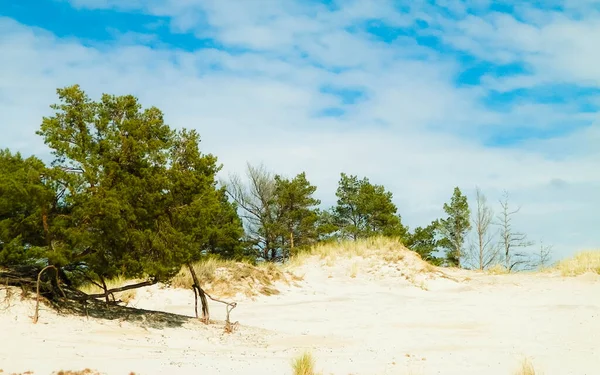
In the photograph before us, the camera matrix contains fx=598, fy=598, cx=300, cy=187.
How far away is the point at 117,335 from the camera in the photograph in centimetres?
1164

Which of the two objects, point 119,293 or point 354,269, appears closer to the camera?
point 119,293

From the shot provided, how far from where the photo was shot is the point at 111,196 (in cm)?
1195

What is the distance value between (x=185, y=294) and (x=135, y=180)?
855 centimetres

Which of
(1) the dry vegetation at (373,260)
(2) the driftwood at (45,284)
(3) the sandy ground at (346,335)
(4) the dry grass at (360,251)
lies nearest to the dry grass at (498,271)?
(1) the dry vegetation at (373,260)

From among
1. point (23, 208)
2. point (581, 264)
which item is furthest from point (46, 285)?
point (581, 264)

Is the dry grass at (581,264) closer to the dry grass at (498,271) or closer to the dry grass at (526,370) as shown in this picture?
the dry grass at (498,271)

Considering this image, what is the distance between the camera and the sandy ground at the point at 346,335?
32.5 feet

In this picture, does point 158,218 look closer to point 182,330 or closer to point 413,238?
point 182,330

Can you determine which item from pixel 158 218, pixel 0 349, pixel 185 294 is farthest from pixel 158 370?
pixel 185 294

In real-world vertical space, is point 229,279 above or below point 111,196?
below

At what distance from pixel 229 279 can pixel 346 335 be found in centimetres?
766

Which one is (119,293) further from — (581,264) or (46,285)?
(581,264)

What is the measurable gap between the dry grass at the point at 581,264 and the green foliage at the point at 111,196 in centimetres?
1530

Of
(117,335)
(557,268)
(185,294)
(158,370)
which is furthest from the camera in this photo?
(557,268)
